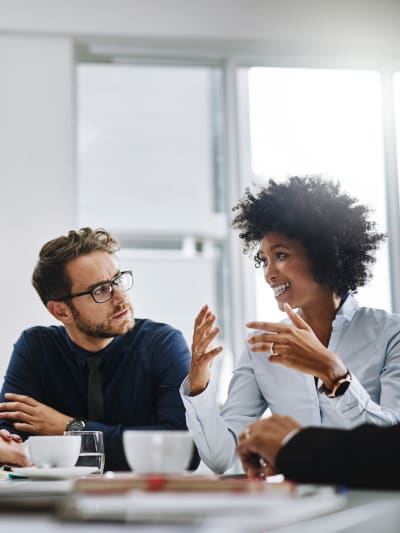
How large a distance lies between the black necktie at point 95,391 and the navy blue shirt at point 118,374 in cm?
3

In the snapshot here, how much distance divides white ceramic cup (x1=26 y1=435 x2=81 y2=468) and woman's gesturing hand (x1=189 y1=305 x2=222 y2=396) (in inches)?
20.1

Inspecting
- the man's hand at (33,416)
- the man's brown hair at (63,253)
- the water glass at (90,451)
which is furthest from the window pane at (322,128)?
the water glass at (90,451)

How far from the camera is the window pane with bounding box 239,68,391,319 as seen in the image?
410cm

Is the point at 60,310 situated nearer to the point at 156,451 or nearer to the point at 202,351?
the point at 202,351

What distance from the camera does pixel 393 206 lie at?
4.08m

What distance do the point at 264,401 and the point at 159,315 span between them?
1.87 metres

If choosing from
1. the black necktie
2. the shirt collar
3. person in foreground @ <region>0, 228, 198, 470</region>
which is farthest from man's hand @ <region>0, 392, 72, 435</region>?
the shirt collar

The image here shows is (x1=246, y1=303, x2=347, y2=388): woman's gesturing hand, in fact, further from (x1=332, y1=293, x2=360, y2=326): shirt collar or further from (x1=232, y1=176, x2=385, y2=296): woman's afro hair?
(x1=232, y1=176, x2=385, y2=296): woman's afro hair

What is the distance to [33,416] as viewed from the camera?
2.34 m

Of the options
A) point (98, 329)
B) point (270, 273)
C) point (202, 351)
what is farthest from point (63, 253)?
point (202, 351)

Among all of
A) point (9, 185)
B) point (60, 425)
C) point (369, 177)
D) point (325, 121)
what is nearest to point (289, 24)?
point (325, 121)

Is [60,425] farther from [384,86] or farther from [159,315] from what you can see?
[384,86]

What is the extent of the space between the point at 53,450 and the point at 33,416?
825mm

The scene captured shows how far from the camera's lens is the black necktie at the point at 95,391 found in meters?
2.48
